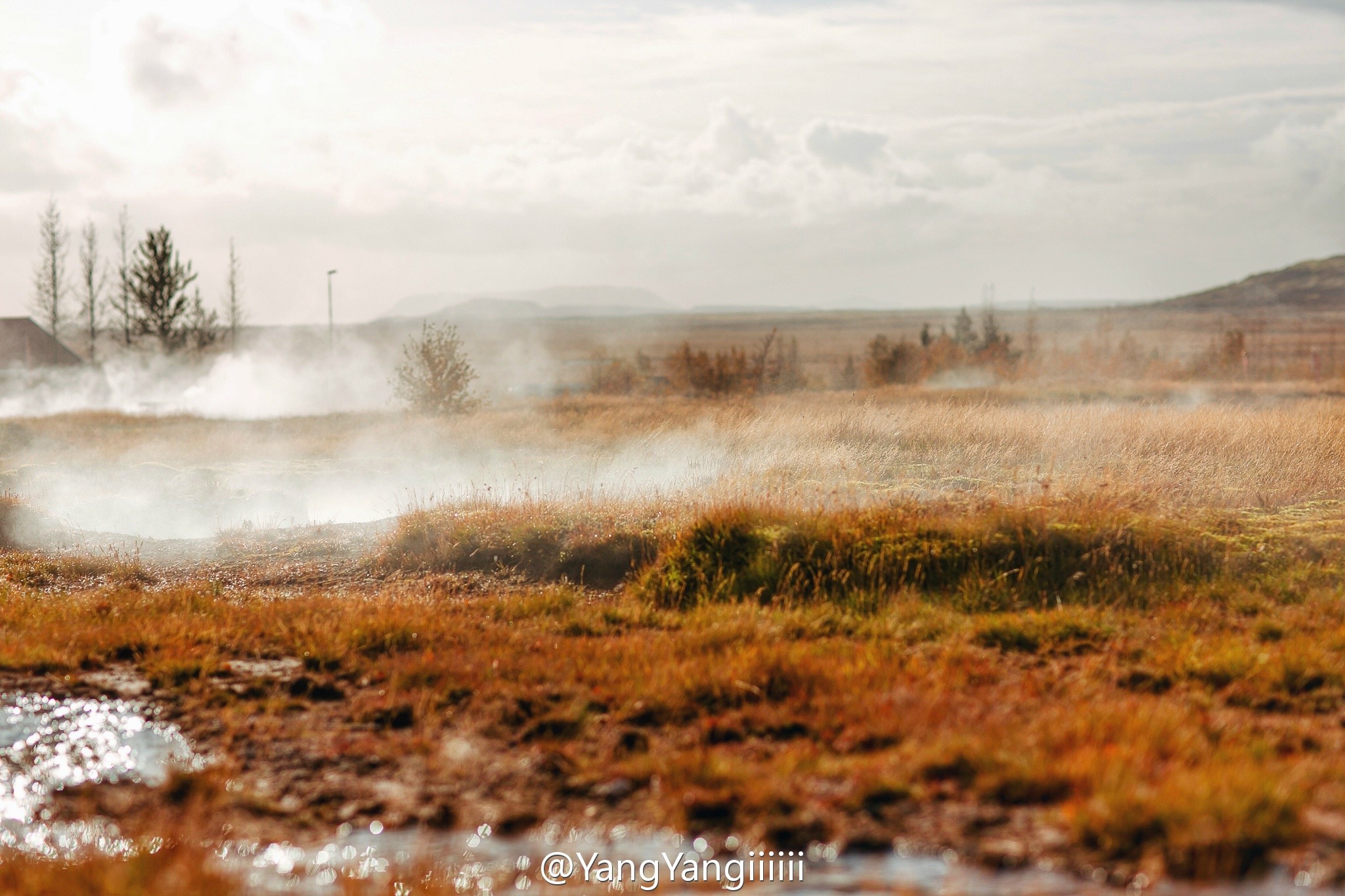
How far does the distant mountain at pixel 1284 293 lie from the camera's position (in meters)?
132

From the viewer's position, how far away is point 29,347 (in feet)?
167

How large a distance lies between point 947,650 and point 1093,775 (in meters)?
2.22

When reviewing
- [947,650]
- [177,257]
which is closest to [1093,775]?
[947,650]

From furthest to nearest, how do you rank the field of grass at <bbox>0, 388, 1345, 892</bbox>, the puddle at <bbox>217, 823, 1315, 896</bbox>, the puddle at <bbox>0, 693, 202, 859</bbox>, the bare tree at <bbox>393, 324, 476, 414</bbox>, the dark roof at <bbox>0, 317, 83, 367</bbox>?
the dark roof at <bbox>0, 317, 83, 367</bbox> < the bare tree at <bbox>393, 324, 476, 414</bbox> < the puddle at <bbox>0, 693, 202, 859</bbox> < the field of grass at <bbox>0, 388, 1345, 892</bbox> < the puddle at <bbox>217, 823, 1315, 896</bbox>

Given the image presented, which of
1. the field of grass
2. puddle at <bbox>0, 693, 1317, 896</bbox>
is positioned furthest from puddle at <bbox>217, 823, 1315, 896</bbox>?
the field of grass

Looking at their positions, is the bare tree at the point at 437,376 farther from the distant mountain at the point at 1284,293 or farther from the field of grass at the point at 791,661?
the distant mountain at the point at 1284,293

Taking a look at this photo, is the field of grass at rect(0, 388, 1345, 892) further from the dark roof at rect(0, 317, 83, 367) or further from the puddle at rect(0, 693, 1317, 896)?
the dark roof at rect(0, 317, 83, 367)

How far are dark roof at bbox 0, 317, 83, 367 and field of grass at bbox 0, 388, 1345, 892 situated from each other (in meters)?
46.2

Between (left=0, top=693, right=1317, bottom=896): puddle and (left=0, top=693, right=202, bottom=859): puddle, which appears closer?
(left=0, top=693, right=1317, bottom=896): puddle

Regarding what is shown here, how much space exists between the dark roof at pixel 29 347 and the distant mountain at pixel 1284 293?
130858mm

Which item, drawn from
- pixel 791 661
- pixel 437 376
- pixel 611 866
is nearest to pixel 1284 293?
pixel 437 376

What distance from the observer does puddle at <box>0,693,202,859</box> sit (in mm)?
4426

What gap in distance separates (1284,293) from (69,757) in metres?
161

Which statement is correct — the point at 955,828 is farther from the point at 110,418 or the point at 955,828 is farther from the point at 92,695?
the point at 110,418
